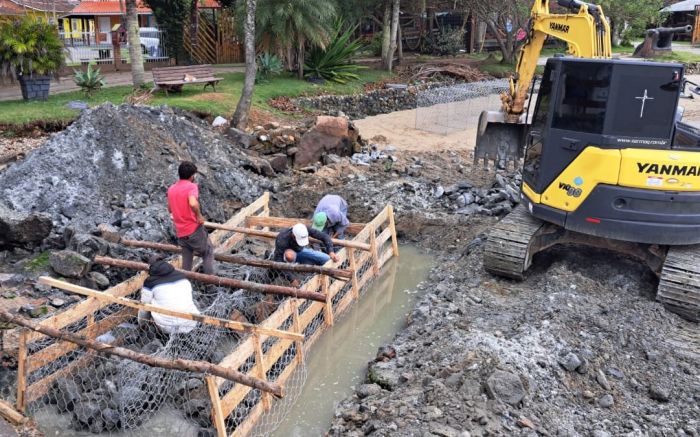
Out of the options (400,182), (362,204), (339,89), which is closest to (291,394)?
(362,204)

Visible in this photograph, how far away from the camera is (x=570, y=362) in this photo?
607cm

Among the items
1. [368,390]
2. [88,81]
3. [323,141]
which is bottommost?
[368,390]

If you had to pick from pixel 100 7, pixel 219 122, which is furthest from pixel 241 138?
pixel 100 7

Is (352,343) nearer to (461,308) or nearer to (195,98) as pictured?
(461,308)

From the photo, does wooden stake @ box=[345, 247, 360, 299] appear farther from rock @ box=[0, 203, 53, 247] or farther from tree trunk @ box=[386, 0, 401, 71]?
tree trunk @ box=[386, 0, 401, 71]

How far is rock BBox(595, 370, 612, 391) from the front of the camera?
586 centimetres

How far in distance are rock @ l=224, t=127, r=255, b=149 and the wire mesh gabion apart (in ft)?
19.8

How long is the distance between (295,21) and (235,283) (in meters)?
13.8

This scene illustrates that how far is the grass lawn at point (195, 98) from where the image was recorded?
13.6 m

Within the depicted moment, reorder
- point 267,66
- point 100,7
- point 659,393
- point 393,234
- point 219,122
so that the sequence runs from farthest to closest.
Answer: point 100,7 < point 267,66 < point 219,122 < point 393,234 < point 659,393

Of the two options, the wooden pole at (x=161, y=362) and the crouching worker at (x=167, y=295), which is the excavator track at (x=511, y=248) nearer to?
the crouching worker at (x=167, y=295)

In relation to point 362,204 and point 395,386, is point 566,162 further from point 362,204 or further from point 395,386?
point 362,204

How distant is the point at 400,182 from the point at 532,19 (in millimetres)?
4116

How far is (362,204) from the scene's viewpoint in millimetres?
11406
